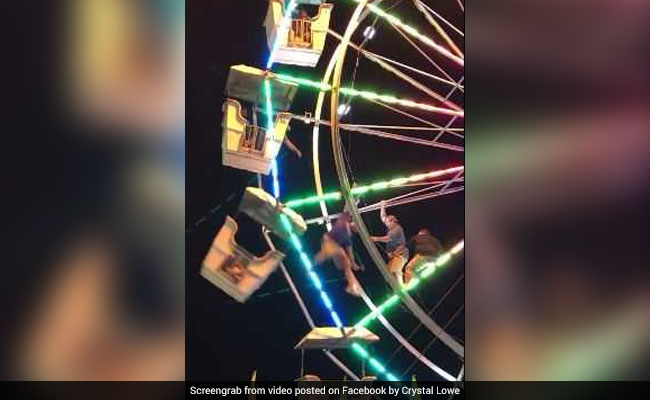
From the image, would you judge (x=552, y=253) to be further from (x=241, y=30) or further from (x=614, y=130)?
(x=241, y=30)

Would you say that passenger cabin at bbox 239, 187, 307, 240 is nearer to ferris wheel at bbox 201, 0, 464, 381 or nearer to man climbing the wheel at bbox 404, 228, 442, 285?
ferris wheel at bbox 201, 0, 464, 381

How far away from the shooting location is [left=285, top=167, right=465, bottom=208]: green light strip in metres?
2.02

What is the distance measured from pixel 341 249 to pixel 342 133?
11.1 inches

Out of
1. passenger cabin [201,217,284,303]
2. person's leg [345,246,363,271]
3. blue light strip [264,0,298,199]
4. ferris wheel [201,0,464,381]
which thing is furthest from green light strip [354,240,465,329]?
blue light strip [264,0,298,199]

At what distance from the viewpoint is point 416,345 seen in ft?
6.68

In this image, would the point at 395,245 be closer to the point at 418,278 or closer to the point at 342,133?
the point at 418,278

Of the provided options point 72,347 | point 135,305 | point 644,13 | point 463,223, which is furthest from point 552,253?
point 72,347

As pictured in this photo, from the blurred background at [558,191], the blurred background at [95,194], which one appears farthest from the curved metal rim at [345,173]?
the blurred background at [95,194]

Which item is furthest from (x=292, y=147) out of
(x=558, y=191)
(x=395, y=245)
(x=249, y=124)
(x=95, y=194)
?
(x=558, y=191)

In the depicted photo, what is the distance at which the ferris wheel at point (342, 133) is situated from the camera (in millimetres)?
1999

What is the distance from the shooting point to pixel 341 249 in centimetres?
202

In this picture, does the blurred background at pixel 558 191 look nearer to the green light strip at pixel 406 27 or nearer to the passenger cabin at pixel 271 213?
the green light strip at pixel 406 27

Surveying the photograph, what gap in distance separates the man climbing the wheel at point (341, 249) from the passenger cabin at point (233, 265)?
113 mm

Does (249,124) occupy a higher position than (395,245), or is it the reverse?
(249,124)
